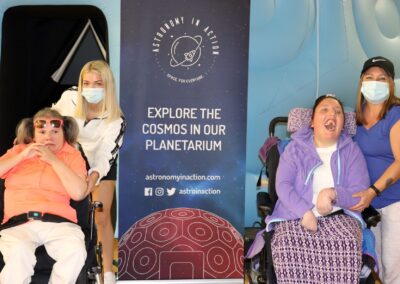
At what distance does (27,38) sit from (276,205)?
2417mm

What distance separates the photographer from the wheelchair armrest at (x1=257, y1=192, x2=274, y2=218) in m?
3.45

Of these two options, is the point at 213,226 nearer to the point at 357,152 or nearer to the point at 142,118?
the point at 142,118

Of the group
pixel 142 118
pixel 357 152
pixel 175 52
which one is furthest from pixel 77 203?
pixel 357 152

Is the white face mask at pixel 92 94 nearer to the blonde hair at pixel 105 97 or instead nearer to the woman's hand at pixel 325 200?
the blonde hair at pixel 105 97

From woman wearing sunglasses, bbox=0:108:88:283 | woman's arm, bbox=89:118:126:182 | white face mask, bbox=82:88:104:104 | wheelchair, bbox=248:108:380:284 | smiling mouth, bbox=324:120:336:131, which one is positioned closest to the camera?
woman wearing sunglasses, bbox=0:108:88:283

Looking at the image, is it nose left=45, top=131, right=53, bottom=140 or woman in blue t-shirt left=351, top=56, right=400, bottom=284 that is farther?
woman in blue t-shirt left=351, top=56, right=400, bottom=284

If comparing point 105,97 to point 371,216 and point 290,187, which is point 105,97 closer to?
point 290,187

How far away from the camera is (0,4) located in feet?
14.0

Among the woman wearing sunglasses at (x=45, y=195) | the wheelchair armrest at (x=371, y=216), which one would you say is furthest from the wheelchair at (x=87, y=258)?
the wheelchair armrest at (x=371, y=216)

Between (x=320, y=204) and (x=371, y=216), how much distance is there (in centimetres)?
31

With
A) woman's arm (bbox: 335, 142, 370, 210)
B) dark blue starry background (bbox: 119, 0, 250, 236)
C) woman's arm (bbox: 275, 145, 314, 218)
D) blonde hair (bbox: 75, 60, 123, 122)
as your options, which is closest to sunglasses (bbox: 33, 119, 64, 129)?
blonde hair (bbox: 75, 60, 123, 122)

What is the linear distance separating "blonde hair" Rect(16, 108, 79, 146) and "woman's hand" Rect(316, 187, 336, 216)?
5.10ft

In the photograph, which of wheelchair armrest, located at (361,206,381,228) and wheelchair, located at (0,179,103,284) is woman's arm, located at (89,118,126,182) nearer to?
wheelchair, located at (0,179,103,284)

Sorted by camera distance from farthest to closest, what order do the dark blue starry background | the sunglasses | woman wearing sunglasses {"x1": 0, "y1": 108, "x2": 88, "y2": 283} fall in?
the dark blue starry background < the sunglasses < woman wearing sunglasses {"x1": 0, "y1": 108, "x2": 88, "y2": 283}
